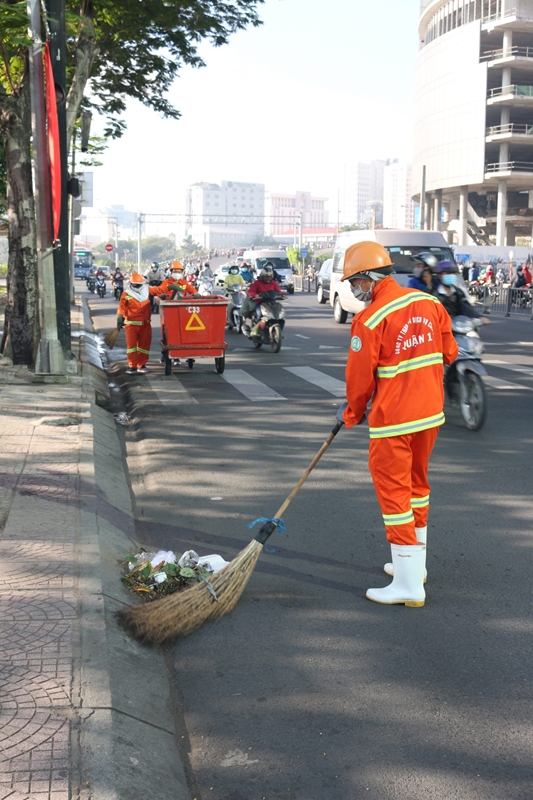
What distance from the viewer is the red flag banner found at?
11.1m

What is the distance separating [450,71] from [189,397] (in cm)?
8210

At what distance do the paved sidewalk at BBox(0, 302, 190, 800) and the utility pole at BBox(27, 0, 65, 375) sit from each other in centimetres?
493

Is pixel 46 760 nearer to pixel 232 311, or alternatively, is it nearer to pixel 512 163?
pixel 232 311

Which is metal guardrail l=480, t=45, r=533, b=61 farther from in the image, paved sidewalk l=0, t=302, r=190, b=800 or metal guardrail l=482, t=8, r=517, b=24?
paved sidewalk l=0, t=302, r=190, b=800

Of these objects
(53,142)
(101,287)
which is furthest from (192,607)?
(101,287)

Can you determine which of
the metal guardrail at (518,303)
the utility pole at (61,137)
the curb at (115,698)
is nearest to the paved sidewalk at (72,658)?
the curb at (115,698)

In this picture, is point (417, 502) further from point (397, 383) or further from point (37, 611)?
point (37, 611)

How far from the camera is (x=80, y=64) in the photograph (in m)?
14.2

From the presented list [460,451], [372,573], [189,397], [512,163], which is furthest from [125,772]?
[512,163]

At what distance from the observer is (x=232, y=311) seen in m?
21.9

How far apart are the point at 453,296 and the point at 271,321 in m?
6.97

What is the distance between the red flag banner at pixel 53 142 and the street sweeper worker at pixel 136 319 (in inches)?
107

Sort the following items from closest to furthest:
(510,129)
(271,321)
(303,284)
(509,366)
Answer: (509,366) → (271,321) → (303,284) → (510,129)

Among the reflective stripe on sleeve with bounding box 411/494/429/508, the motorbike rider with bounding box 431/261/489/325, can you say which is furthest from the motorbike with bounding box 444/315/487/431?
the reflective stripe on sleeve with bounding box 411/494/429/508
